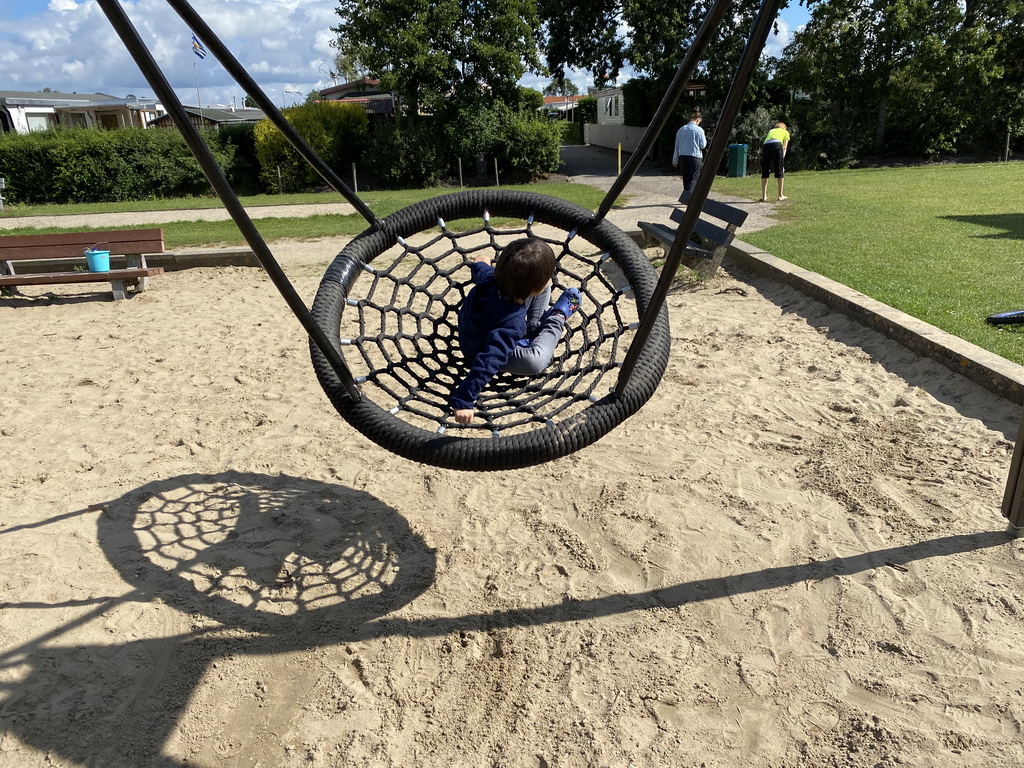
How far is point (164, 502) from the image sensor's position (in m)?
3.62

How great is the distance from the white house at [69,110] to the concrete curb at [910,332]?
99.8 ft

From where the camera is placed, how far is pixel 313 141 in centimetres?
1838

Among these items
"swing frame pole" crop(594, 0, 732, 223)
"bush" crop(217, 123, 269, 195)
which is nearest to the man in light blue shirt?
"swing frame pole" crop(594, 0, 732, 223)

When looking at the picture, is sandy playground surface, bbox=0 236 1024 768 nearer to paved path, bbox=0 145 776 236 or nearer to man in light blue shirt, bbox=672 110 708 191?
paved path, bbox=0 145 776 236

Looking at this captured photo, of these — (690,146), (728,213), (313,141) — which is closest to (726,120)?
(728,213)

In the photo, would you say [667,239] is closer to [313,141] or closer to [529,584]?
[529,584]

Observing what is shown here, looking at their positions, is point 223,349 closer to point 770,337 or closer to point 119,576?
point 119,576

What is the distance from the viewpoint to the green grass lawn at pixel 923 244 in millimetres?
5180

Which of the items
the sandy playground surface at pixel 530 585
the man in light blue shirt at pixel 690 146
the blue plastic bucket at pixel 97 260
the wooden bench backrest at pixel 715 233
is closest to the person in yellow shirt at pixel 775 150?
the man in light blue shirt at pixel 690 146

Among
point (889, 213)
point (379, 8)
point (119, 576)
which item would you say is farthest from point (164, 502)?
point (379, 8)

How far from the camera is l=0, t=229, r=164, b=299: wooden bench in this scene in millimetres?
7156

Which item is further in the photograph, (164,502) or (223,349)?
(223,349)

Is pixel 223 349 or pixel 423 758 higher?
pixel 223 349

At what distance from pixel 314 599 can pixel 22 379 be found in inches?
129
